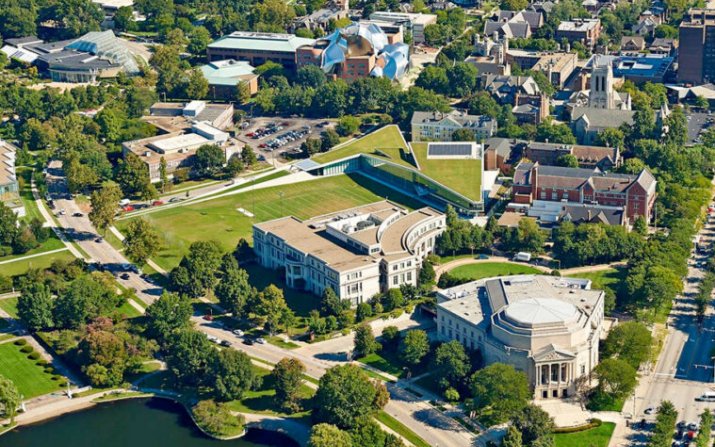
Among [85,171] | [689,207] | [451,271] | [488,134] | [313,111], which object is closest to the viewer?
[451,271]

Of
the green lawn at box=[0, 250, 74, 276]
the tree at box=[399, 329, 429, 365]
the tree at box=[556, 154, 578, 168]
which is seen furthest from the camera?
the tree at box=[556, 154, 578, 168]

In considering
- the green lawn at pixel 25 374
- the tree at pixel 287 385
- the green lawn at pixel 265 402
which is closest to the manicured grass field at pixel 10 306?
the green lawn at pixel 25 374

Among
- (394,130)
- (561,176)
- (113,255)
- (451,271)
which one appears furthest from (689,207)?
(113,255)

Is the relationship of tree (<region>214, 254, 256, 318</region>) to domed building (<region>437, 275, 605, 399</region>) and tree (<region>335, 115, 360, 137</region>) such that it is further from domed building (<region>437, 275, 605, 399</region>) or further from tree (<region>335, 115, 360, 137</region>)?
tree (<region>335, 115, 360, 137</region>)

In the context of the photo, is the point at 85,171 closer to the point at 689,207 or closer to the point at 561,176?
the point at 561,176

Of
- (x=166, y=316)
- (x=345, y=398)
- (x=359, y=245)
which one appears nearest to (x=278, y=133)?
(x=359, y=245)

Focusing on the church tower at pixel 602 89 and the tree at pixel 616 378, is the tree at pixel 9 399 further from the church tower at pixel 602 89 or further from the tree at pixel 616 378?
the church tower at pixel 602 89

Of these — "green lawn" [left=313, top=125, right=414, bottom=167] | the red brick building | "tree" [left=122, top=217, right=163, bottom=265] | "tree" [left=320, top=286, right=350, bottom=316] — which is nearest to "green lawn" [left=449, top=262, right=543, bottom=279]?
"tree" [left=320, top=286, right=350, bottom=316]
